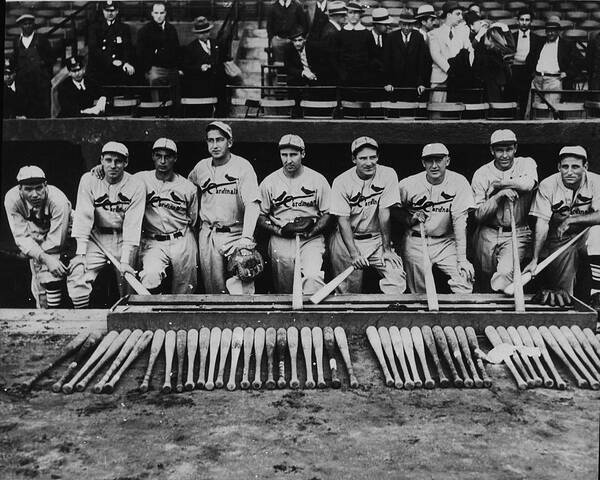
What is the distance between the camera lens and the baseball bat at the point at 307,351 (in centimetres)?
493

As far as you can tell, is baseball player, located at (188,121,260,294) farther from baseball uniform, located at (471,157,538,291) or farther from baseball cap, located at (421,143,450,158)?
baseball uniform, located at (471,157,538,291)

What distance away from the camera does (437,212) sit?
24.4 ft

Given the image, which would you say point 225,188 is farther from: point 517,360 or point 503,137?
point 517,360

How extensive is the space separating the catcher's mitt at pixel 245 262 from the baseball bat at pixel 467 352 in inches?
81.4

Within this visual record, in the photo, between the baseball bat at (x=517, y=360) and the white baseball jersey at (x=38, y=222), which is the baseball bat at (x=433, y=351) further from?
the white baseball jersey at (x=38, y=222)

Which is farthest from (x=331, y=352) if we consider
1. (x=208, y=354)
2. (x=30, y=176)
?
(x=30, y=176)

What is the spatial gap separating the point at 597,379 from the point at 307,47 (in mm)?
5349

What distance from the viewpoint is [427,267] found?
20.1 feet

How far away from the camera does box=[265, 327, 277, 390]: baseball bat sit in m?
4.93

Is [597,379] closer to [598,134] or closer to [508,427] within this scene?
[508,427]

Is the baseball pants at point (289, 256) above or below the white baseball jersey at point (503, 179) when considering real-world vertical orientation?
below

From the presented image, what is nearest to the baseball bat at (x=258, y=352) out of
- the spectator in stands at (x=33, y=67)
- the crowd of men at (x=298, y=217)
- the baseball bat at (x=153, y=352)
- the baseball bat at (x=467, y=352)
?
the baseball bat at (x=153, y=352)

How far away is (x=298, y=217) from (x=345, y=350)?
240cm

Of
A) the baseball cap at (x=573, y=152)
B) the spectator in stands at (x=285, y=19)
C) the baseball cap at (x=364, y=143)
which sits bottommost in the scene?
the baseball cap at (x=573, y=152)
